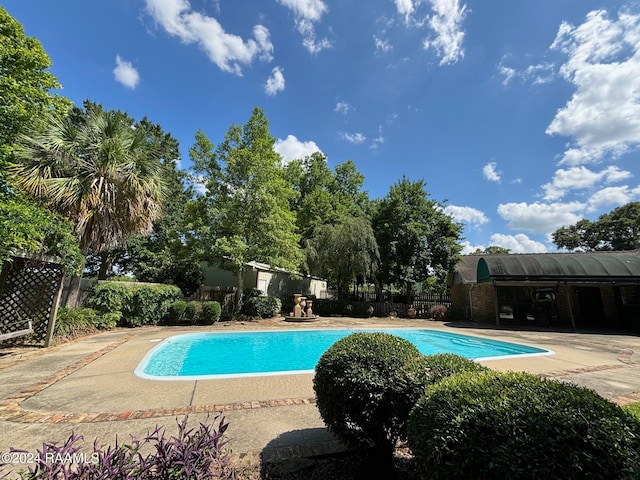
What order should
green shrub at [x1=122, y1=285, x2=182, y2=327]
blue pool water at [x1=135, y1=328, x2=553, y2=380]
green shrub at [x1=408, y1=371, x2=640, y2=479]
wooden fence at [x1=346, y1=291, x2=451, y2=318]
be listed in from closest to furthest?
1. green shrub at [x1=408, y1=371, x2=640, y2=479]
2. blue pool water at [x1=135, y1=328, x2=553, y2=380]
3. green shrub at [x1=122, y1=285, x2=182, y2=327]
4. wooden fence at [x1=346, y1=291, x2=451, y2=318]

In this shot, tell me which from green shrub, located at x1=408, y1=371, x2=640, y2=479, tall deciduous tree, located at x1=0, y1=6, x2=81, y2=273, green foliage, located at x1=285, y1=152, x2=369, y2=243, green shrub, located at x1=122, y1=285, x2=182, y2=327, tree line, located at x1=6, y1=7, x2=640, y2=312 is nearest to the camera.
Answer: green shrub, located at x1=408, y1=371, x2=640, y2=479

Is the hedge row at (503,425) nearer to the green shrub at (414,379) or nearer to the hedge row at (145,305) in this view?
the green shrub at (414,379)

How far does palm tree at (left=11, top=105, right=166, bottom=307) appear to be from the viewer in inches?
333

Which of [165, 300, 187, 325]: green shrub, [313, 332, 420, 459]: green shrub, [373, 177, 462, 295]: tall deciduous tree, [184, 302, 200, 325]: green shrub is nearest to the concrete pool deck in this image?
[313, 332, 420, 459]: green shrub

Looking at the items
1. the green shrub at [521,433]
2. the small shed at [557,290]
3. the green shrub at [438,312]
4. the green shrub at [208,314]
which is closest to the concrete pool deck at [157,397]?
the green shrub at [521,433]

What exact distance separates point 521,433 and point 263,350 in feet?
31.5

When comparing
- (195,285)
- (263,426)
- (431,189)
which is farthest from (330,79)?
(195,285)

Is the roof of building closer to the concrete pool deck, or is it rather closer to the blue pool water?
the blue pool water

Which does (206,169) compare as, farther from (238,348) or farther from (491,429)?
(491,429)

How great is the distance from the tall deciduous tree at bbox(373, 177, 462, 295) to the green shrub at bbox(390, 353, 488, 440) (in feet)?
54.1

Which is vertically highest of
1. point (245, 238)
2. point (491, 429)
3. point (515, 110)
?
point (515, 110)

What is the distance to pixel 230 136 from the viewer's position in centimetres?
1605

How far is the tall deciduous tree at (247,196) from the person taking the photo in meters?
14.9

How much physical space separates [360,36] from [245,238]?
34.7 feet
